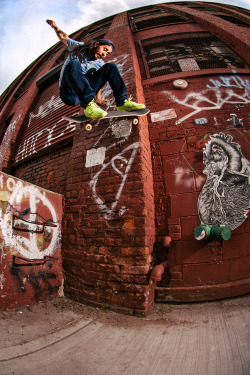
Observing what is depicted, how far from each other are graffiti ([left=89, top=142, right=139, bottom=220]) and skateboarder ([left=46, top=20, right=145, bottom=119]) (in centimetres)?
61

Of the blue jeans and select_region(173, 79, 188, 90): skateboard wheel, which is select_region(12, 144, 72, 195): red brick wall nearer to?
the blue jeans

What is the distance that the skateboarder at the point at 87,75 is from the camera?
2301 mm

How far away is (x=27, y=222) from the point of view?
7.43ft

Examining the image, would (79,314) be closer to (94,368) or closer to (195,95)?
(94,368)

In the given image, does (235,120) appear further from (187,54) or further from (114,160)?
(187,54)

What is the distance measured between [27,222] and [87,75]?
2208 millimetres

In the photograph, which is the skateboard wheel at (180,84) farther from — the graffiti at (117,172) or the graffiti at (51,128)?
the graffiti at (117,172)

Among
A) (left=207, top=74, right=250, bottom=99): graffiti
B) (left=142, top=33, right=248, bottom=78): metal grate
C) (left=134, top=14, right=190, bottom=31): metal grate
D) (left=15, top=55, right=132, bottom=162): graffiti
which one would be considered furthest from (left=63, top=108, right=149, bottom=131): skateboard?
(left=134, top=14, right=190, bottom=31): metal grate

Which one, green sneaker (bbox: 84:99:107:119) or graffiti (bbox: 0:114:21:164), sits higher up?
graffiti (bbox: 0:114:21:164)

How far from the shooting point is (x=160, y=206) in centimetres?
282

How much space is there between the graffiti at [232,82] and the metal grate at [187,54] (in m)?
0.86

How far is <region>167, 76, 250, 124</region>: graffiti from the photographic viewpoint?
328 cm

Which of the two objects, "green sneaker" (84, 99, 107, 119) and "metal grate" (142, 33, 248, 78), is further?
"metal grate" (142, 33, 248, 78)

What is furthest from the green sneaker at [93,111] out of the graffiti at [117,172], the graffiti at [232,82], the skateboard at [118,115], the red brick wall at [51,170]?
the graffiti at [232,82]
